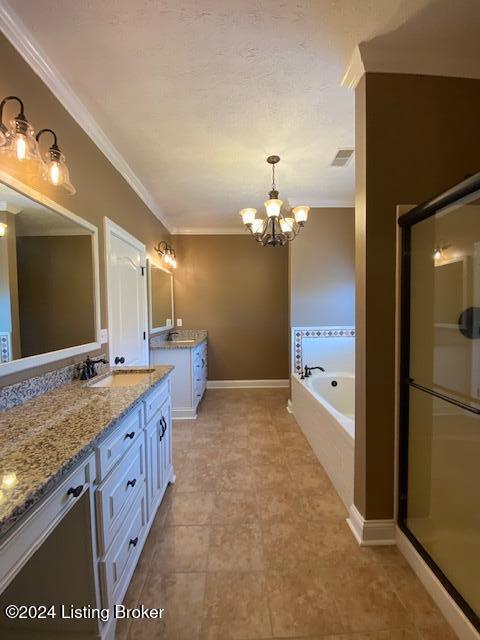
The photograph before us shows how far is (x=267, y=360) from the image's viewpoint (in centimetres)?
485

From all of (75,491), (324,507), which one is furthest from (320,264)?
(75,491)

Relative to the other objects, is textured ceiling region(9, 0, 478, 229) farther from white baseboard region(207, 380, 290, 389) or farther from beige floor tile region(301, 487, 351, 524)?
white baseboard region(207, 380, 290, 389)

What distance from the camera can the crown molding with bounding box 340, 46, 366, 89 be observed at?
151cm

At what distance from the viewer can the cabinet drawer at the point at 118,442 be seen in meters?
1.08

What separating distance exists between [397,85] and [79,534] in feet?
8.46

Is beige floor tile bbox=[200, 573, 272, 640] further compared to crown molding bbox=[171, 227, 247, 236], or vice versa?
crown molding bbox=[171, 227, 247, 236]

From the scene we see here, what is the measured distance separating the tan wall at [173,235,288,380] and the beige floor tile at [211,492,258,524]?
9.38 feet

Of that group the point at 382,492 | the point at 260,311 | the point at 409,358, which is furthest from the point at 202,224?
the point at 382,492

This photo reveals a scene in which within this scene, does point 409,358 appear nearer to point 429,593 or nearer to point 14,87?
point 429,593

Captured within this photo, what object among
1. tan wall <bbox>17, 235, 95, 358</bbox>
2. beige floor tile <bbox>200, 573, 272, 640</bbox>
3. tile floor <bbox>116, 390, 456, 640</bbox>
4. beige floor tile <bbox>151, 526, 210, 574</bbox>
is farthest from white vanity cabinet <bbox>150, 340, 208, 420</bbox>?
beige floor tile <bbox>200, 573, 272, 640</bbox>

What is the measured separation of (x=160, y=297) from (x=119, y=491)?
297cm

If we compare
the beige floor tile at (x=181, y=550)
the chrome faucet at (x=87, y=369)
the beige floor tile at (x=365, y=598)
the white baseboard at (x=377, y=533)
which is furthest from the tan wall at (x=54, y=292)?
the white baseboard at (x=377, y=533)

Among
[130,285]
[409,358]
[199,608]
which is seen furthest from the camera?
[130,285]

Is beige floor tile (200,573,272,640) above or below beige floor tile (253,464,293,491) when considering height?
above
